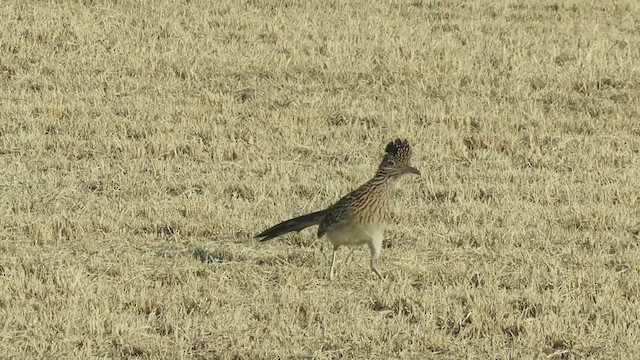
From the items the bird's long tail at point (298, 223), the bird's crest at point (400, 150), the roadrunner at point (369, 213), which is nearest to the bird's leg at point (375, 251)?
the roadrunner at point (369, 213)

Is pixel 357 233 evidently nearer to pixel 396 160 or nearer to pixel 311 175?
pixel 396 160

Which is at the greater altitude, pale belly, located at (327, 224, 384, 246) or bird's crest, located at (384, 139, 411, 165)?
bird's crest, located at (384, 139, 411, 165)

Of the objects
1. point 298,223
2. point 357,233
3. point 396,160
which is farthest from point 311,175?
point 357,233

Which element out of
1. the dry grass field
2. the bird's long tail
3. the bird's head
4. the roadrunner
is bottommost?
the dry grass field

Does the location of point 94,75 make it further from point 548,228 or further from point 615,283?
point 615,283

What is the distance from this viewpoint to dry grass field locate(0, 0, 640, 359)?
7.48 meters

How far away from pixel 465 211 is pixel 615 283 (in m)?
2.23

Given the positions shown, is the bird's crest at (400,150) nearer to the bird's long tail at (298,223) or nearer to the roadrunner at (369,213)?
the roadrunner at (369,213)

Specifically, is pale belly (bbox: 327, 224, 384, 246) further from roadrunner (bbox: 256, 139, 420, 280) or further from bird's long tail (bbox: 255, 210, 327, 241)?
bird's long tail (bbox: 255, 210, 327, 241)

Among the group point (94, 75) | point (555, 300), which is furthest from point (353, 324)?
point (94, 75)

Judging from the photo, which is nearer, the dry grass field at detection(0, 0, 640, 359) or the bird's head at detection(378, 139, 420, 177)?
the dry grass field at detection(0, 0, 640, 359)

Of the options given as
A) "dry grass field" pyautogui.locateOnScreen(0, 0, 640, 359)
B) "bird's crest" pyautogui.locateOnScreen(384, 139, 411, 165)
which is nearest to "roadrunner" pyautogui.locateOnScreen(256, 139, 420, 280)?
"bird's crest" pyautogui.locateOnScreen(384, 139, 411, 165)

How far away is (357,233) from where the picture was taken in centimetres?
850

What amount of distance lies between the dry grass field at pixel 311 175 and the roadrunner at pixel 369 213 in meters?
0.29
